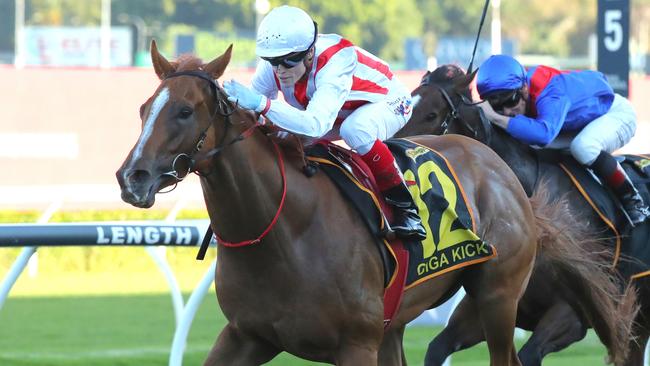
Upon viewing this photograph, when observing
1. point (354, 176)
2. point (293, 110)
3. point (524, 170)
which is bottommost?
point (524, 170)

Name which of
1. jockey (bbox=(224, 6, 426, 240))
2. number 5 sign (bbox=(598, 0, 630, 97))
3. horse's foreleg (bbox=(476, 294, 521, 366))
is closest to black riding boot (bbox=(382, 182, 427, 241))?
jockey (bbox=(224, 6, 426, 240))

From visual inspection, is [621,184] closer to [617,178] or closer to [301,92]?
[617,178]

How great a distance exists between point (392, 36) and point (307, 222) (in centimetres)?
4496

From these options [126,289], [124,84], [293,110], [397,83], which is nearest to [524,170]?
[397,83]

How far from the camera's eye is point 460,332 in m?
5.12

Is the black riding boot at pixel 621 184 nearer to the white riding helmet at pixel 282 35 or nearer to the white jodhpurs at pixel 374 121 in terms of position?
the white jodhpurs at pixel 374 121

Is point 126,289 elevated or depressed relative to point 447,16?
elevated

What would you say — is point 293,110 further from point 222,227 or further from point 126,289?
point 126,289

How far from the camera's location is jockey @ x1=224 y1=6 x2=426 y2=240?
12.3 ft

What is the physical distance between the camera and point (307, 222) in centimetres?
395

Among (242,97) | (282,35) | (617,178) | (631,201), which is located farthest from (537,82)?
(242,97)

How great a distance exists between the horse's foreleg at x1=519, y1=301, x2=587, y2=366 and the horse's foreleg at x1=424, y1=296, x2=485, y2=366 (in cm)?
22

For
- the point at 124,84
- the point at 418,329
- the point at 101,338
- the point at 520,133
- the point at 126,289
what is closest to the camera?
the point at 520,133

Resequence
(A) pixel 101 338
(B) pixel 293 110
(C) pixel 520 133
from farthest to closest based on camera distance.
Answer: (A) pixel 101 338, (C) pixel 520 133, (B) pixel 293 110
